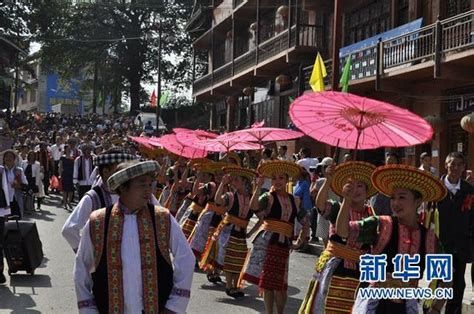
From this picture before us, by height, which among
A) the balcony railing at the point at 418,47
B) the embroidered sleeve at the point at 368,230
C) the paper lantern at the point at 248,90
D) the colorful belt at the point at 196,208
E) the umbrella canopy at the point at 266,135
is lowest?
the colorful belt at the point at 196,208

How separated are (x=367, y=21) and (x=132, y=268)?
69.0 feet

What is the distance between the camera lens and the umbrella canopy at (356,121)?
5.54 metres

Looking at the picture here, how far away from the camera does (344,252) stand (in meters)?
6.34

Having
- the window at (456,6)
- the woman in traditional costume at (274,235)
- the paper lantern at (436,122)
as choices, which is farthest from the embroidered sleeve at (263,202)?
the window at (456,6)

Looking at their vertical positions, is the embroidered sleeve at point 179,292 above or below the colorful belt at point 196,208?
below

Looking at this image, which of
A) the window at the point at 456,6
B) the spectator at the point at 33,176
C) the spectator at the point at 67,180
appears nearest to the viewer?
the window at the point at 456,6

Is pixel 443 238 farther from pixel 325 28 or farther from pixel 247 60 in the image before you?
pixel 247 60

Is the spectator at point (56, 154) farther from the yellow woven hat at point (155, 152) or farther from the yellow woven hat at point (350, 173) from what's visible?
the yellow woven hat at point (350, 173)

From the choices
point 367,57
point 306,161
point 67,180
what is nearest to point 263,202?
point 306,161

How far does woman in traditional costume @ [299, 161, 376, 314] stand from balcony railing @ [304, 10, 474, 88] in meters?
10.9

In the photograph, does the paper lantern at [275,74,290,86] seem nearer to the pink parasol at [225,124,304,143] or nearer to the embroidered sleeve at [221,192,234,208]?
the pink parasol at [225,124,304,143]

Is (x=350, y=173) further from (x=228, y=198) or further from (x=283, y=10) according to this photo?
(x=283, y=10)

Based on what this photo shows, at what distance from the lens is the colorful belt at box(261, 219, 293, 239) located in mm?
8539

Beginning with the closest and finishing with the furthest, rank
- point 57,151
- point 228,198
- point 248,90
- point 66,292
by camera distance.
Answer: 1. point 66,292
2. point 228,198
3. point 57,151
4. point 248,90
